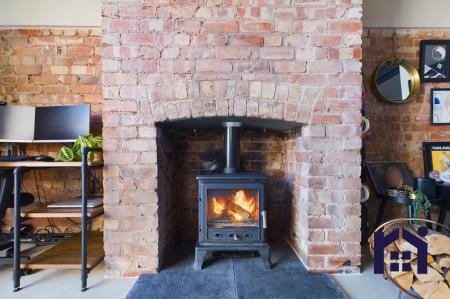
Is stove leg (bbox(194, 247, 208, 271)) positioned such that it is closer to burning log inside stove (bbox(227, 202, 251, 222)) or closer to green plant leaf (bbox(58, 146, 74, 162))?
burning log inside stove (bbox(227, 202, 251, 222))

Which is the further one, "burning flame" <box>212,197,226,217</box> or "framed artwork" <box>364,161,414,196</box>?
"framed artwork" <box>364,161,414,196</box>

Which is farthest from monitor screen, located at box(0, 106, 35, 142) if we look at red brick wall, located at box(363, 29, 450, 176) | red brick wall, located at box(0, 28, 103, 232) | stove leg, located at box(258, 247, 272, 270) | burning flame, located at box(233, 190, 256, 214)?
red brick wall, located at box(363, 29, 450, 176)

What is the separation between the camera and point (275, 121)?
1956 millimetres

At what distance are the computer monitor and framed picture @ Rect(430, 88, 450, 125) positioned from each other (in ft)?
10.5

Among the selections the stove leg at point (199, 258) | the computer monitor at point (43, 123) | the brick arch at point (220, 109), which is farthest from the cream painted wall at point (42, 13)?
the stove leg at point (199, 258)

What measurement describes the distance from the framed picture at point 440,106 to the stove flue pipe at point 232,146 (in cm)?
197

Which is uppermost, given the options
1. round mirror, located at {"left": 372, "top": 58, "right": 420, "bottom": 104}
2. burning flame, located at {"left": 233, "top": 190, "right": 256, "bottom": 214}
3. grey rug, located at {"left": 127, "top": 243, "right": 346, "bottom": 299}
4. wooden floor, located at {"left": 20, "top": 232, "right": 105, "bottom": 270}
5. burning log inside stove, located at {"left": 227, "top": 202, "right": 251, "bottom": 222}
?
round mirror, located at {"left": 372, "top": 58, "right": 420, "bottom": 104}

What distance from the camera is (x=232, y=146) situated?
210cm

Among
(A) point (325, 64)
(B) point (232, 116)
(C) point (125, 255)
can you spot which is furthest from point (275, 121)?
(C) point (125, 255)

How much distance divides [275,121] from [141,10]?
120 cm

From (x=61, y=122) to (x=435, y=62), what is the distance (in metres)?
3.52

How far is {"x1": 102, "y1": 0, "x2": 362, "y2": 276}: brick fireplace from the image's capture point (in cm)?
184

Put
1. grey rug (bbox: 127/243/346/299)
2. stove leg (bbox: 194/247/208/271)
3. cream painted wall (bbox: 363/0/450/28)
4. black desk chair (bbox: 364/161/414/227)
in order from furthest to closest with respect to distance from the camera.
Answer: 1. cream painted wall (bbox: 363/0/450/28)
2. black desk chair (bbox: 364/161/414/227)
3. stove leg (bbox: 194/247/208/271)
4. grey rug (bbox: 127/243/346/299)

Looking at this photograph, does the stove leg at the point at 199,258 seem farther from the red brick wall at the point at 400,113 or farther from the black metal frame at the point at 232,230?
the red brick wall at the point at 400,113
